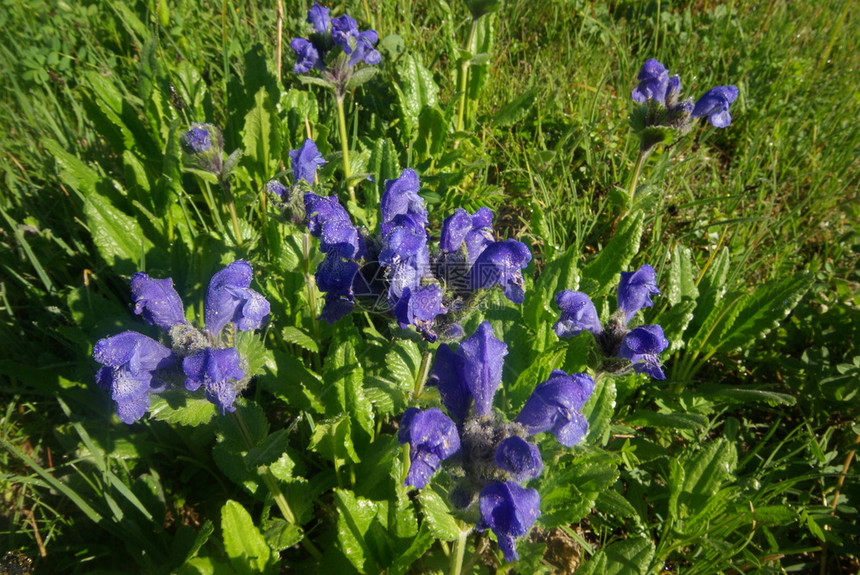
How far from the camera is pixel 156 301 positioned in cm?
199

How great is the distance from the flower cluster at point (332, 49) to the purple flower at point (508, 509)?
2575 mm

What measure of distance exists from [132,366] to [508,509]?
1314 millimetres

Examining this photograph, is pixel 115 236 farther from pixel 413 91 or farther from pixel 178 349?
pixel 413 91

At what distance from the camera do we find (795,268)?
3.82 metres

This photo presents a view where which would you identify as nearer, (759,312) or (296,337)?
(296,337)

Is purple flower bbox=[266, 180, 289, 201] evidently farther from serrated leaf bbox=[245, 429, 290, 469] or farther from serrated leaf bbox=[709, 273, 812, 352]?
serrated leaf bbox=[709, 273, 812, 352]

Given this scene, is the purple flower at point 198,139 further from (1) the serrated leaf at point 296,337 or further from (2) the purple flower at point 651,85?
(2) the purple flower at point 651,85

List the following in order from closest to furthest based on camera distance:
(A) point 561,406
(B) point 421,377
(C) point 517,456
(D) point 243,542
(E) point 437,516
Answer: (C) point 517,456, (A) point 561,406, (E) point 437,516, (D) point 243,542, (B) point 421,377

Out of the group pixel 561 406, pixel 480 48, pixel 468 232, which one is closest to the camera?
pixel 561 406

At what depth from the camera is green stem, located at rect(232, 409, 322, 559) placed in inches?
88.0

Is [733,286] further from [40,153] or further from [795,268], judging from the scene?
[40,153]

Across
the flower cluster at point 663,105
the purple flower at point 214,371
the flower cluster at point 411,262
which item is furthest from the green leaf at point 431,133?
the purple flower at point 214,371

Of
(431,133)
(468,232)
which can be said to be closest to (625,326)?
(468,232)

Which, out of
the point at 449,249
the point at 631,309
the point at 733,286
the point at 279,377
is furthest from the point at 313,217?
the point at 733,286
